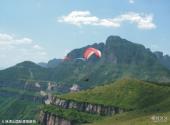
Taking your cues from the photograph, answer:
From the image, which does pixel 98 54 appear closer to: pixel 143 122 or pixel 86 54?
pixel 86 54

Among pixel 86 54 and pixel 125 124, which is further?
pixel 125 124

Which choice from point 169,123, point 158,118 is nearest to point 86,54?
point 169,123

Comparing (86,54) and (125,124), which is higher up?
(86,54)

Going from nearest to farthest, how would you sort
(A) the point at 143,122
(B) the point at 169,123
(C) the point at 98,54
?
(C) the point at 98,54
(B) the point at 169,123
(A) the point at 143,122

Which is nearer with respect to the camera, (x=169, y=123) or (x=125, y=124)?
(x=169, y=123)

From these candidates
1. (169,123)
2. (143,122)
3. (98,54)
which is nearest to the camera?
(98,54)

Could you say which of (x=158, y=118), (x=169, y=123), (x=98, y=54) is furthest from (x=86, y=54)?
(x=158, y=118)

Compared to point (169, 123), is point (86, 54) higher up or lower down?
higher up

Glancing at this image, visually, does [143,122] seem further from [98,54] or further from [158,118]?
[98,54]
